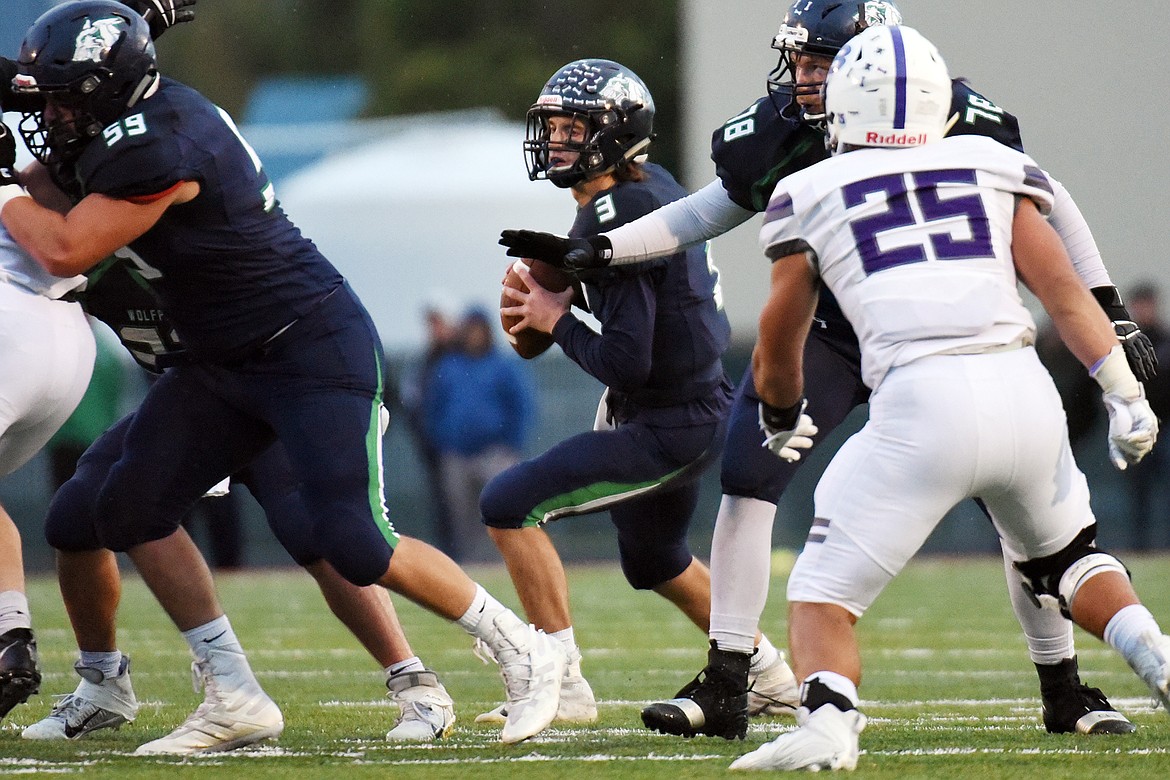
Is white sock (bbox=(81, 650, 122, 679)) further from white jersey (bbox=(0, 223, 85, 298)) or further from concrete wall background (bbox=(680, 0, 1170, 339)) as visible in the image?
concrete wall background (bbox=(680, 0, 1170, 339))

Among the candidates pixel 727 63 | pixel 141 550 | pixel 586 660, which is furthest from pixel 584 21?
pixel 141 550

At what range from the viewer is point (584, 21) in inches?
1093

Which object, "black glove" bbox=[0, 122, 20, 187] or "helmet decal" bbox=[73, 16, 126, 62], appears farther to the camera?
"black glove" bbox=[0, 122, 20, 187]

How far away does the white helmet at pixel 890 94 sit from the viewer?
3.49 m

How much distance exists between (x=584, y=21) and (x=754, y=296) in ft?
44.4

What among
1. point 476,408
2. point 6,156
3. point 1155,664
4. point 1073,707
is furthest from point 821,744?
point 476,408

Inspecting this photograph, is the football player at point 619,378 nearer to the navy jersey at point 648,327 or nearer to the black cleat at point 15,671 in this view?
the navy jersey at point 648,327

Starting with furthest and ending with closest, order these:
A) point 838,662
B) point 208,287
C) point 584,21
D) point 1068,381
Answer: point 584,21, point 1068,381, point 208,287, point 838,662

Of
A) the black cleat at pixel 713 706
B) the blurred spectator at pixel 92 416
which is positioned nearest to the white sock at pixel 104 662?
the black cleat at pixel 713 706

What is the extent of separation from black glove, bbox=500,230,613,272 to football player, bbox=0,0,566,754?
18.2 inches

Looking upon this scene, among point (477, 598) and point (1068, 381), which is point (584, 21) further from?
point (477, 598)

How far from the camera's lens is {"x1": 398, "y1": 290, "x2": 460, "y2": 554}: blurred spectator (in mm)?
11492

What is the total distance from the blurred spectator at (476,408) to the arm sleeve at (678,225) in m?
6.77

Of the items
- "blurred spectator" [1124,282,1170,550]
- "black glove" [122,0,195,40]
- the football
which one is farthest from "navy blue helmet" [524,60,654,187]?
"blurred spectator" [1124,282,1170,550]
